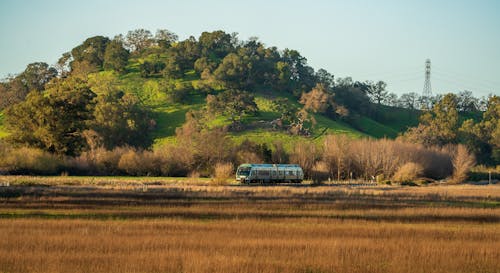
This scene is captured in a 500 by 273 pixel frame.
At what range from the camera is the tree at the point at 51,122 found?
8944 cm

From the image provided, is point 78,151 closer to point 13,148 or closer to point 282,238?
point 13,148

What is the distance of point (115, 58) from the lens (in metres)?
166

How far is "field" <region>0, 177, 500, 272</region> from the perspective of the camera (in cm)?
1988

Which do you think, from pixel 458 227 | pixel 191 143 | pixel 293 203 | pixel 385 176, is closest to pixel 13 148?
pixel 191 143

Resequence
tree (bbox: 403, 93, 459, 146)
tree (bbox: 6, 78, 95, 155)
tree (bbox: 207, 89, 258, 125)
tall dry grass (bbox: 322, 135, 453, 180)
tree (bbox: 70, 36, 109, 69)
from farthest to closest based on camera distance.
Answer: tree (bbox: 70, 36, 109, 69) < tree (bbox: 207, 89, 258, 125) < tree (bbox: 403, 93, 459, 146) < tall dry grass (bbox: 322, 135, 453, 180) < tree (bbox: 6, 78, 95, 155)

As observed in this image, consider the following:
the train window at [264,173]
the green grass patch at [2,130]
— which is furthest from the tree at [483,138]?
the green grass patch at [2,130]

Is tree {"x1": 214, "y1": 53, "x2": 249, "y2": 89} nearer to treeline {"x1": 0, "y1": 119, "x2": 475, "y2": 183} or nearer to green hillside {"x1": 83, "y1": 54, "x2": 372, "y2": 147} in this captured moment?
green hillside {"x1": 83, "y1": 54, "x2": 372, "y2": 147}

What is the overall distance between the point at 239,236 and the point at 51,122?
230 ft

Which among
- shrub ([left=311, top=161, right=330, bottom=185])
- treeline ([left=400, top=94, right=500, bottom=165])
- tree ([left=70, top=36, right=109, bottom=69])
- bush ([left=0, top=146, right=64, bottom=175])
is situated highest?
tree ([left=70, top=36, right=109, bottom=69])

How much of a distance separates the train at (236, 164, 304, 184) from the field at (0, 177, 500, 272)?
3336cm

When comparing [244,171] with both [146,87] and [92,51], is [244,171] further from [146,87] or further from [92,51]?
[92,51]

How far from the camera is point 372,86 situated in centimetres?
19525

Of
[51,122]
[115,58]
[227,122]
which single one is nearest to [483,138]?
[227,122]

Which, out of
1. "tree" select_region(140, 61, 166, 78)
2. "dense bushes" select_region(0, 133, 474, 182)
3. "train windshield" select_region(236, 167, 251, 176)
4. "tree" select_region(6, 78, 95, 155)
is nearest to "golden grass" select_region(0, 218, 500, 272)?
"train windshield" select_region(236, 167, 251, 176)
